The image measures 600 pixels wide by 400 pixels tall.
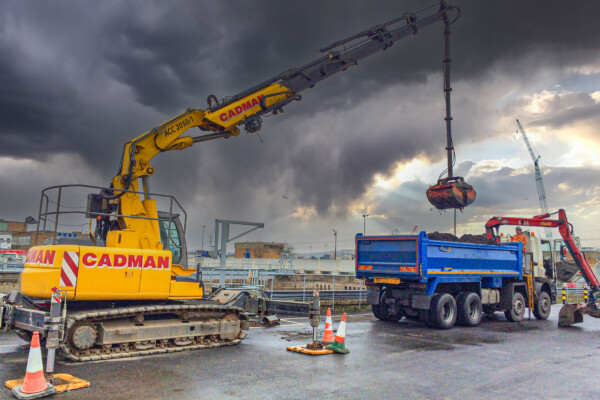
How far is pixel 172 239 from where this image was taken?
10.0m

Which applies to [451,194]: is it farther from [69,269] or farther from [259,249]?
[259,249]

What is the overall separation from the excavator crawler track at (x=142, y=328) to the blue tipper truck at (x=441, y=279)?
17.3 ft

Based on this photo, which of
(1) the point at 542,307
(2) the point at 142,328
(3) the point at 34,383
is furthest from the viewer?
(1) the point at 542,307

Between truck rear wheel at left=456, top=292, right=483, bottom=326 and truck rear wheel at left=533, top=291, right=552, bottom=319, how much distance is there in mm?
3574

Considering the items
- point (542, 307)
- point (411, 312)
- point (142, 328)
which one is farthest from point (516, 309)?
point (142, 328)

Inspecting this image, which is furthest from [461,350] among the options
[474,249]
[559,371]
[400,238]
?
[474,249]

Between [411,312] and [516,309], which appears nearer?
[411,312]

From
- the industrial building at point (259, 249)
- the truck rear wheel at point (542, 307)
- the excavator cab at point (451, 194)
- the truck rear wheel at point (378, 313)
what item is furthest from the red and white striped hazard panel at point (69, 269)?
the industrial building at point (259, 249)

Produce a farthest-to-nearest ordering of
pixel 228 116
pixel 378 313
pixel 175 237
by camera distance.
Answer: pixel 378 313, pixel 228 116, pixel 175 237

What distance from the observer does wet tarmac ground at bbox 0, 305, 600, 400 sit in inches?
261

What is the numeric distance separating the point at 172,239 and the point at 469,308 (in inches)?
368

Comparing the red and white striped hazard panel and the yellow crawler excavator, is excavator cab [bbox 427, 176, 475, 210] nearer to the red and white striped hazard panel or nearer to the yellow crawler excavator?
the yellow crawler excavator

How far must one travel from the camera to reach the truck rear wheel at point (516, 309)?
15.9m

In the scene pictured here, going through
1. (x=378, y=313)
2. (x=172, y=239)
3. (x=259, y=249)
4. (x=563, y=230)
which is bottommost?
(x=378, y=313)
